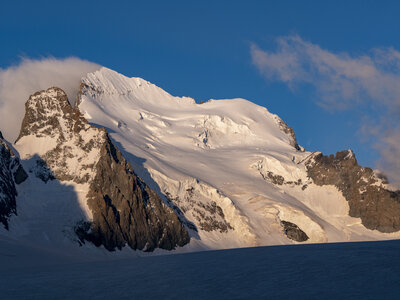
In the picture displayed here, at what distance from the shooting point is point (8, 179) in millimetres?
185625

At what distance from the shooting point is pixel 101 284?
317 feet

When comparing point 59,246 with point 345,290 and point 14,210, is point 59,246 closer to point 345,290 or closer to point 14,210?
point 14,210

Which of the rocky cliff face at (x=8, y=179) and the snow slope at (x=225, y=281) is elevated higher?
the rocky cliff face at (x=8, y=179)

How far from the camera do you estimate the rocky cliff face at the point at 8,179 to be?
17230cm

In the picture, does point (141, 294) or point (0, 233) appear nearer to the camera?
point (141, 294)

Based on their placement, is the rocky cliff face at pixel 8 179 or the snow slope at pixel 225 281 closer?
the snow slope at pixel 225 281

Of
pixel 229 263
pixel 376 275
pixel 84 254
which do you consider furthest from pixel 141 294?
pixel 84 254

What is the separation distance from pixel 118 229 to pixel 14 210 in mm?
33676

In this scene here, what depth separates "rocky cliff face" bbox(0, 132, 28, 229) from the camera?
565ft

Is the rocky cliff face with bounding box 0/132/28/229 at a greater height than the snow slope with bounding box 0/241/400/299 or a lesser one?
greater

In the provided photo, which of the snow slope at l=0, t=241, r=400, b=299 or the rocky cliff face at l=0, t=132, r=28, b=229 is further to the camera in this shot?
the rocky cliff face at l=0, t=132, r=28, b=229

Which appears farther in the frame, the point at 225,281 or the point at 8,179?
the point at 8,179

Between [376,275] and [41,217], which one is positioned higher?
[41,217]

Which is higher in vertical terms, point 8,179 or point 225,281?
point 8,179
